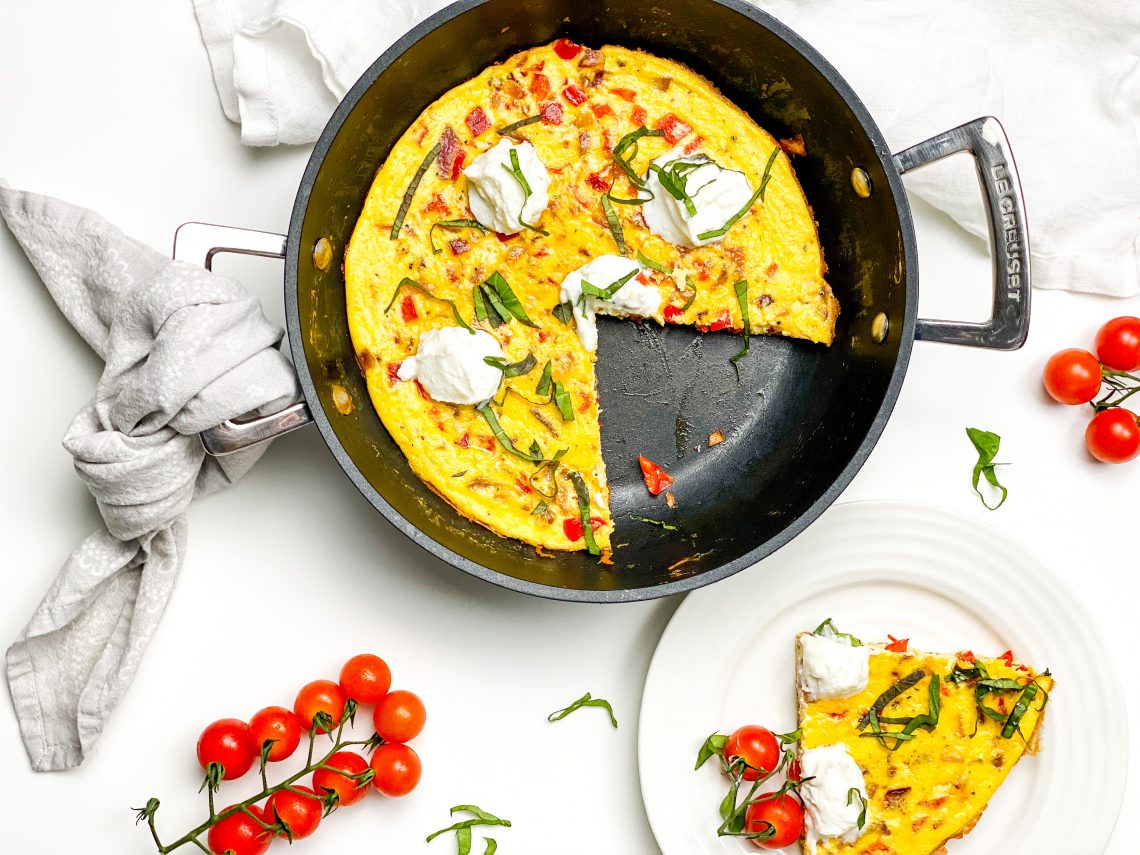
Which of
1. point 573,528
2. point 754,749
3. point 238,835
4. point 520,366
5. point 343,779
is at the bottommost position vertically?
point 238,835

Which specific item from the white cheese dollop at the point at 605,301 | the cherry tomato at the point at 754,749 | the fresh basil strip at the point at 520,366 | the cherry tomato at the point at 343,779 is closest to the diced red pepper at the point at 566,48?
the white cheese dollop at the point at 605,301

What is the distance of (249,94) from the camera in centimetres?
351

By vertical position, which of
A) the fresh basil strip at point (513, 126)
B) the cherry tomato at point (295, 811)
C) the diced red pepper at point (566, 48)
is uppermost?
the diced red pepper at point (566, 48)

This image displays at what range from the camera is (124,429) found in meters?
3.21

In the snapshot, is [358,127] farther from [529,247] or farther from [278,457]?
[278,457]

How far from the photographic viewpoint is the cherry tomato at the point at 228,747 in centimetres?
339

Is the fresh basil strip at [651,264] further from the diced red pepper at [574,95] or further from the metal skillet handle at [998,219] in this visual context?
the metal skillet handle at [998,219]

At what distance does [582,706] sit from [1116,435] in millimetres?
2076

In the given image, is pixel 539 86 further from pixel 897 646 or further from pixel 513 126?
pixel 897 646

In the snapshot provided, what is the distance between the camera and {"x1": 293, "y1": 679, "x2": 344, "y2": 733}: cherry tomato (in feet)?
11.3

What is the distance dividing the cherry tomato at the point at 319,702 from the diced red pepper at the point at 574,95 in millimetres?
2178

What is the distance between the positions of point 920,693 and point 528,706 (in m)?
1.35

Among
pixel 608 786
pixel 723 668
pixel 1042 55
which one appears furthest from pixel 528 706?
pixel 1042 55

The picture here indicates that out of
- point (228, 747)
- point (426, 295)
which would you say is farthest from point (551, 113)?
point (228, 747)
